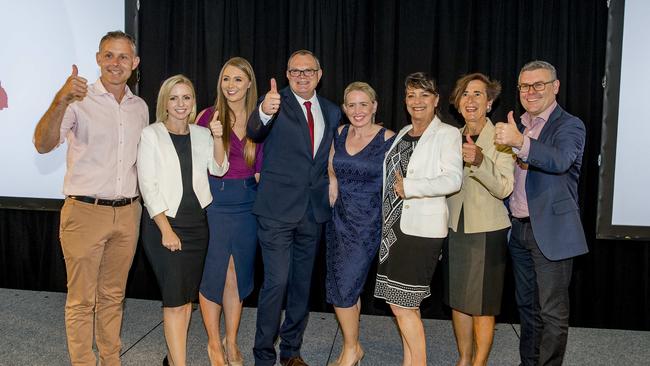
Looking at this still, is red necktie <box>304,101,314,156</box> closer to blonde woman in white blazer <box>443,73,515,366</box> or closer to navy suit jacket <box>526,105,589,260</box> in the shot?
blonde woman in white blazer <box>443,73,515,366</box>

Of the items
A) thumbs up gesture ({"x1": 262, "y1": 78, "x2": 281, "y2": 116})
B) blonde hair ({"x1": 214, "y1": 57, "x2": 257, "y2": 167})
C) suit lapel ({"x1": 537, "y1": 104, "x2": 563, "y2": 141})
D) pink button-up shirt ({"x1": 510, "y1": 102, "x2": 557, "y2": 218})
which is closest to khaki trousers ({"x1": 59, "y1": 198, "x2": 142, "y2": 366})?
blonde hair ({"x1": 214, "y1": 57, "x2": 257, "y2": 167})

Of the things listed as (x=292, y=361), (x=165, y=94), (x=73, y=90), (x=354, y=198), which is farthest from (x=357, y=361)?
(x=73, y=90)

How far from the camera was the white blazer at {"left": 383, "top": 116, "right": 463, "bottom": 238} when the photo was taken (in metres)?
2.58

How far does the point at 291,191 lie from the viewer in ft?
9.70

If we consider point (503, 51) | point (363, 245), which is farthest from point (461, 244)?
point (503, 51)

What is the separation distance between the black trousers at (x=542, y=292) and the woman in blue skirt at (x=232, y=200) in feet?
4.78

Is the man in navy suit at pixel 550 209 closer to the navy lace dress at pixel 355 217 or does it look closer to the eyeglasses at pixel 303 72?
the navy lace dress at pixel 355 217

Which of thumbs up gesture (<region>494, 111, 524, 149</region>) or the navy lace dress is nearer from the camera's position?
thumbs up gesture (<region>494, 111, 524, 149</region>)

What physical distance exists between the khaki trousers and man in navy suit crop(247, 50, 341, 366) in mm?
705

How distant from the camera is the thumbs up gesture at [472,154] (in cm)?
265

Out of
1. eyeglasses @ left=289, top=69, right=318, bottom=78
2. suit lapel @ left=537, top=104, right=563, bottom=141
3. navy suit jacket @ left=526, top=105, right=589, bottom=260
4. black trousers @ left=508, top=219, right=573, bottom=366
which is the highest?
eyeglasses @ left=289, top=69, right=318, bottom=78

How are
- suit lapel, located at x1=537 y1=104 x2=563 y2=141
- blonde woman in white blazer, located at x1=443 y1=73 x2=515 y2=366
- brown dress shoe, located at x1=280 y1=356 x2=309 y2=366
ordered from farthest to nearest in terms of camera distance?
brown dress shoe, located at x1=280 y1=356 x2=309 y2=366 < blonde woman in white blazer, located at x1=443 y1=73 x2=515 y2=366 < suit lapel, located at x1=537 y1=104 x2=563 y2=141

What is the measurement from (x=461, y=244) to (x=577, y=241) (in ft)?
1.84

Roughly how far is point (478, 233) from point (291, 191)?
1002 mm
